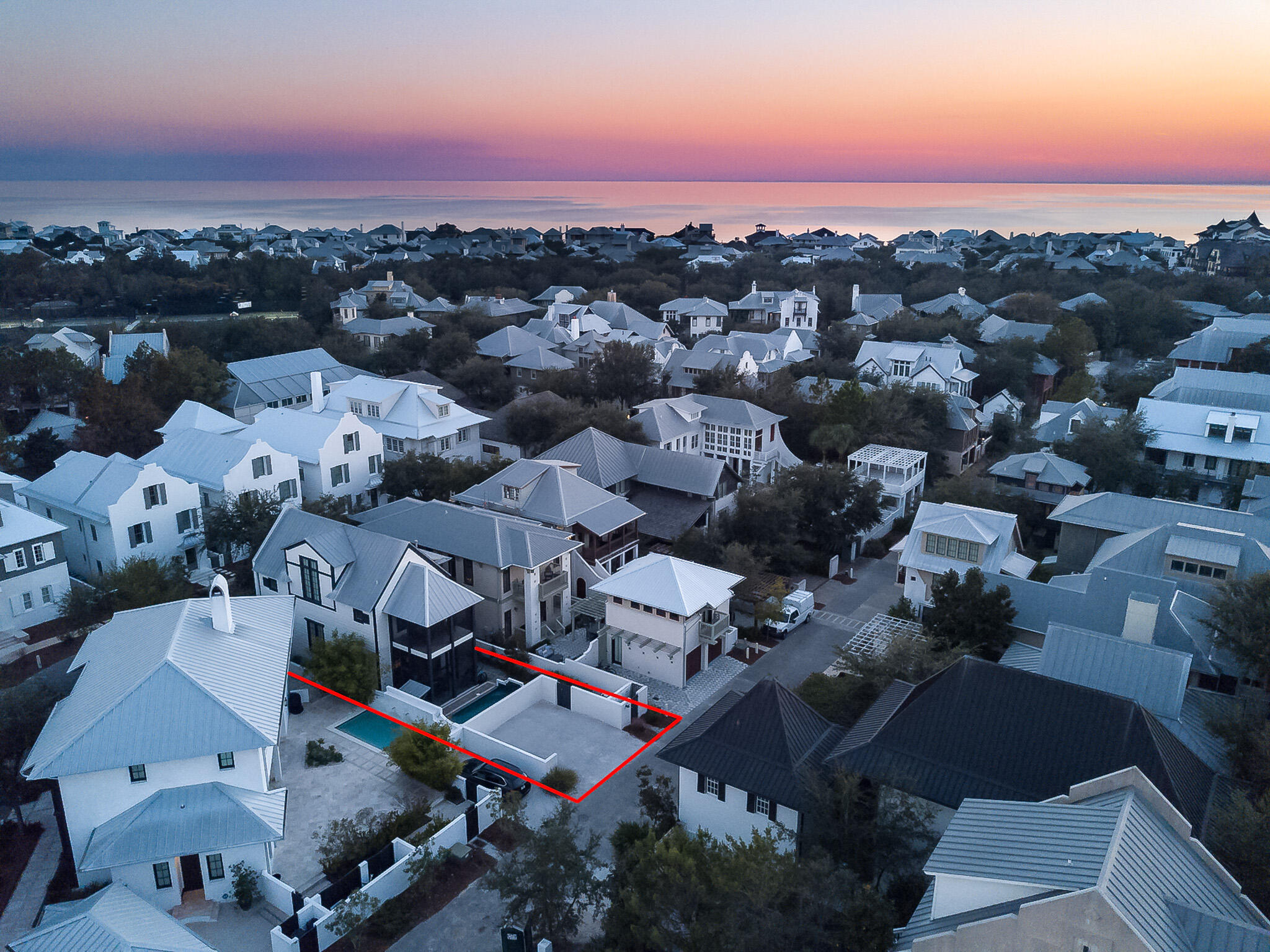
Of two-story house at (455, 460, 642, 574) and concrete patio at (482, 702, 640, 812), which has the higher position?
two-story house at (455, 460, 642, 574)

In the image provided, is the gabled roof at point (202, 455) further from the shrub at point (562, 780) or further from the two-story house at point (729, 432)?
the shrub at point (562, 780)

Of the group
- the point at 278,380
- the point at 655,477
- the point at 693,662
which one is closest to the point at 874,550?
the point at 655,477

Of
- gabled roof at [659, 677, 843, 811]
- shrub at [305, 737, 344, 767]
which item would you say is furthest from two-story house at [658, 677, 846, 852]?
shrub at [305, 737, 344, 767]

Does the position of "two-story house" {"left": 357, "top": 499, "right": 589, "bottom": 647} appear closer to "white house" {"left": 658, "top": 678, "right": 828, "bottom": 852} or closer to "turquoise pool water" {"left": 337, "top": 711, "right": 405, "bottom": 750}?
"turquoise pool water" {"left": 337, "top": 711, "right": 405, "bottom": 750}

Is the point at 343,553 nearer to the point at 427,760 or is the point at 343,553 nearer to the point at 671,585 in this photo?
the point at 427,760

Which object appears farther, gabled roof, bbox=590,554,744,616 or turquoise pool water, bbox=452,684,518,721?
gabled roof, bbox=590,554,744,616

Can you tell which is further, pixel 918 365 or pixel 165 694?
pixel 918 365
